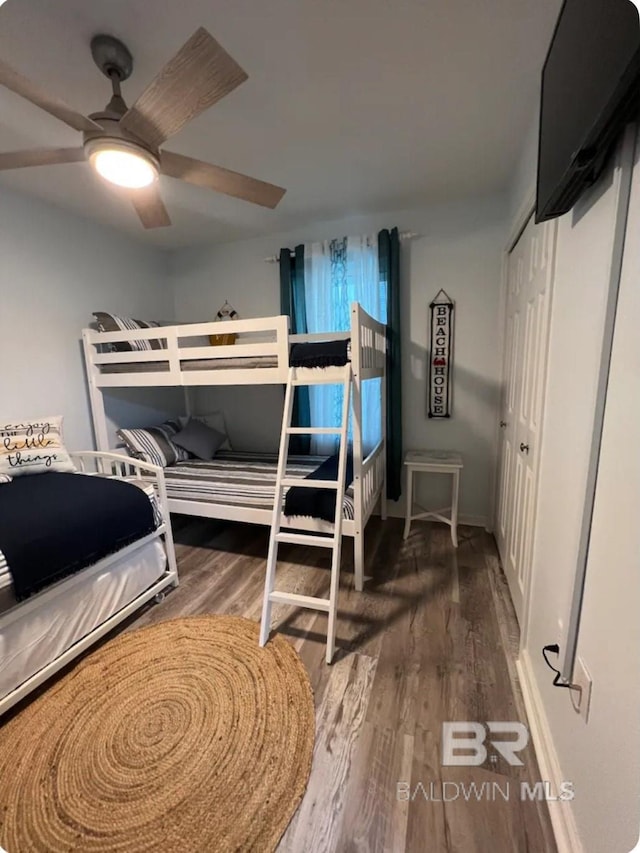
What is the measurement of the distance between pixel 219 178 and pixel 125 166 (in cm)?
39

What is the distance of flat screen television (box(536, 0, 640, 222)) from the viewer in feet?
2.17

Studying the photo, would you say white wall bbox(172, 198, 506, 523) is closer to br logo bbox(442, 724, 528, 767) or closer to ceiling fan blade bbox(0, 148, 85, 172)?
br logo bbox(442, 724, 528, 767)

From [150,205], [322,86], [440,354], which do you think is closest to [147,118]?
[150,205]

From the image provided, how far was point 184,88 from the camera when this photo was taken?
1.17 meters

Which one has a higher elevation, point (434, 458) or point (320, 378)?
point (320, 378)

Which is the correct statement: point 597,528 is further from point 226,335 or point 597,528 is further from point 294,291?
point 226,335

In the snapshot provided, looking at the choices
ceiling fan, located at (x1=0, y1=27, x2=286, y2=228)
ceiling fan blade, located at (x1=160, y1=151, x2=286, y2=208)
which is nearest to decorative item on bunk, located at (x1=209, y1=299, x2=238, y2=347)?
ceiling fan, located at (x1=0, y1=27, x2=286, y2=228)

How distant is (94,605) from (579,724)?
2062 mm

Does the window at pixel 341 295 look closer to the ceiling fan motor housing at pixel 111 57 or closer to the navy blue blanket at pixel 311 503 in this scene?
the navy blue blanket at pixel 311 503

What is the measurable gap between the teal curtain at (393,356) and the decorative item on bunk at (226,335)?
4.93 feet

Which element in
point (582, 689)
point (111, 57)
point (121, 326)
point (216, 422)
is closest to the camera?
point (582, 689)

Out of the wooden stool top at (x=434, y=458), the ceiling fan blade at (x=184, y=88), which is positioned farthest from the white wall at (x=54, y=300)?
the wooden stool top at (x=434, y=458)

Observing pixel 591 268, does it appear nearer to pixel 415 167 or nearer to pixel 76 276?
pixel 415 167

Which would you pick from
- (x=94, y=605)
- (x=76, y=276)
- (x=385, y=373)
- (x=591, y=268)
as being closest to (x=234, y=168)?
(x=76, y=276)
